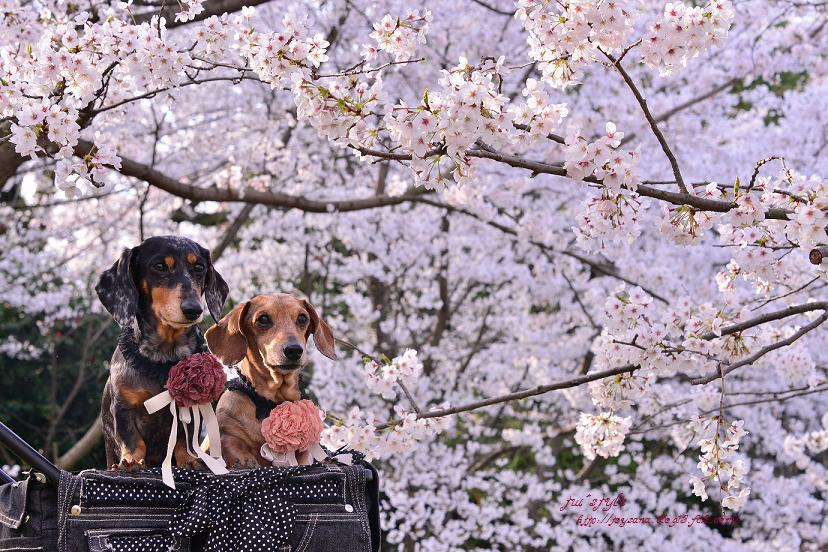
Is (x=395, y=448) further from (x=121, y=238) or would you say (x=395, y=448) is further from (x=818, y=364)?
(x=121, y=238)

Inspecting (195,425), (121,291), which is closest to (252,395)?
(195,425)

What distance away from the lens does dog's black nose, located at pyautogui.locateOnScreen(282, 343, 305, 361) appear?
7.38ft

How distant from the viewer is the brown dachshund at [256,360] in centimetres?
226

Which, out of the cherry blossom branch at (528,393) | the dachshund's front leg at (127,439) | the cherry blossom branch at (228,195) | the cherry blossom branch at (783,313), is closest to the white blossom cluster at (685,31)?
the cherry blossom branch at (783,313)

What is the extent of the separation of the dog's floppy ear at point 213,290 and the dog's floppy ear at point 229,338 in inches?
1.5

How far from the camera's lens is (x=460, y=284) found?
925 cm

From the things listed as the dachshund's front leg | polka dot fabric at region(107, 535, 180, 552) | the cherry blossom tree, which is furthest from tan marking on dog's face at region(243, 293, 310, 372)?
the cherry blossom tree

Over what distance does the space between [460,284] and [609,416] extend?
5.79 meters

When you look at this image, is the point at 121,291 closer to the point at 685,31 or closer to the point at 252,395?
the point at 252,395

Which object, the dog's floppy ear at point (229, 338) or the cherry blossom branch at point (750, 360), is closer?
the dog's floppy ear at point (229, 338)

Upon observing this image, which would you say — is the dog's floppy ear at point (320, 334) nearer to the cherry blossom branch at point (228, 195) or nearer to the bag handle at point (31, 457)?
the bag handle at point (31, 457)

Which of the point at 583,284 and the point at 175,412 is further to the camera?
the point at 583,284

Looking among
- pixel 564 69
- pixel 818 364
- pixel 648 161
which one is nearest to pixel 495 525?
pixel 818 364

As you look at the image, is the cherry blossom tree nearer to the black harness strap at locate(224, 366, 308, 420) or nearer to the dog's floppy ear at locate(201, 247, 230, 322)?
the black harness strap at locate(224, 366, 308, 420)
